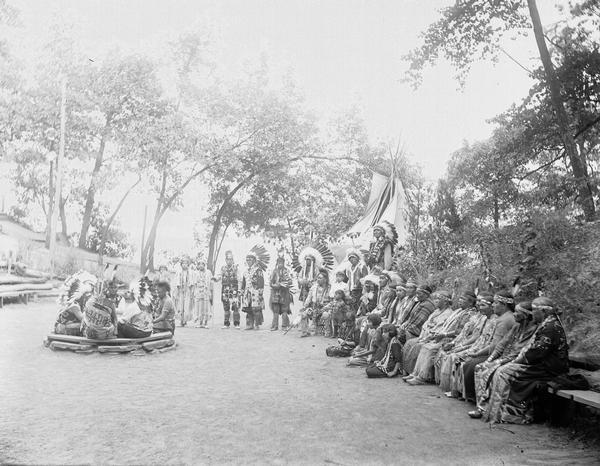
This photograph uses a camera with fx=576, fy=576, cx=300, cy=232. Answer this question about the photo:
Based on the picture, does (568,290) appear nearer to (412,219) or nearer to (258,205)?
(412,219)

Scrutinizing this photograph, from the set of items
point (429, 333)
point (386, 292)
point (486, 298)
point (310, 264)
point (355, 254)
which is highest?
point (355, 254)

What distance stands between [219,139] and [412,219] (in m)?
12.1

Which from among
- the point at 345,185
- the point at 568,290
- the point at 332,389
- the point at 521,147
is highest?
the point at 345,185

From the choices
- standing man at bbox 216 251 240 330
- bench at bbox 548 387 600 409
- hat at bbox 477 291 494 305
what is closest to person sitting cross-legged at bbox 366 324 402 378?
hat at bbox 477 291 494 305

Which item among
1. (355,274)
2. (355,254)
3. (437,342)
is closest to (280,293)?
(355,274)

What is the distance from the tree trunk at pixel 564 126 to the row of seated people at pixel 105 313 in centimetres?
807

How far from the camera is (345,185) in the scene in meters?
25.3

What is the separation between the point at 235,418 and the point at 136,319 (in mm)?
5000

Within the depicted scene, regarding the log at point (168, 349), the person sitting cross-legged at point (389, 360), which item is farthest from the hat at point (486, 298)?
the log at point (168, 349)

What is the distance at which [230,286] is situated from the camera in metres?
14.2

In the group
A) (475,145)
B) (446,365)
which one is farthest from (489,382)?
(475,145)

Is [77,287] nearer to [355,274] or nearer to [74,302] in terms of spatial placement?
[74,302]

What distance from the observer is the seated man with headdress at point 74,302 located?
9805mm

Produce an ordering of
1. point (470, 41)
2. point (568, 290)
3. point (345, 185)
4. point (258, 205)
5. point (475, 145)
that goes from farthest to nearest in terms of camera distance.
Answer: point (258, 205) → point (345, 185) → point (475, 145) → point (470, 41) → point (568, 290)
